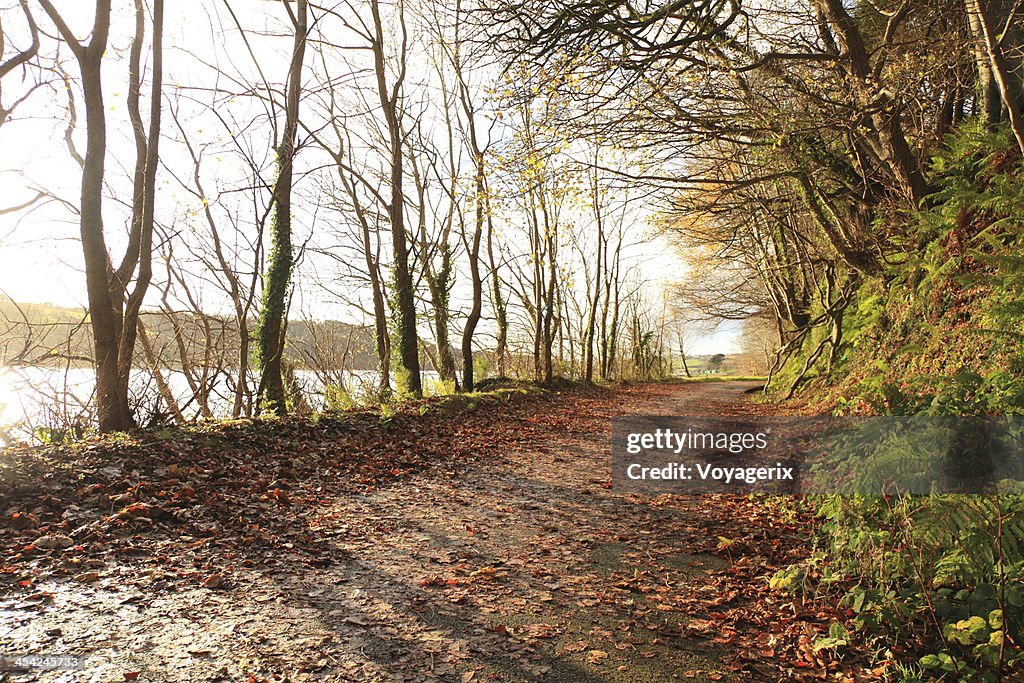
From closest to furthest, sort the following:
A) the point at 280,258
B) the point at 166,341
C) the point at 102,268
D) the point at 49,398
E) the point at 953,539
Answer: the point at 953,539 < the point at 49,398 < the point at 102,268 < the point at 166,341 < the point at 280,258

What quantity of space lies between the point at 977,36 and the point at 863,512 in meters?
5.78

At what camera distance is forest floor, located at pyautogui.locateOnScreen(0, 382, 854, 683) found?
116 inches

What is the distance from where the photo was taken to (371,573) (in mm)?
4039

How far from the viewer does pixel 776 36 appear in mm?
8281

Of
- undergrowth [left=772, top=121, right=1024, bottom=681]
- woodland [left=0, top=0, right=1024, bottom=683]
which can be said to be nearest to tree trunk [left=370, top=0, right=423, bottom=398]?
woodland [left=0, top=0, right=1024, bottom=683]

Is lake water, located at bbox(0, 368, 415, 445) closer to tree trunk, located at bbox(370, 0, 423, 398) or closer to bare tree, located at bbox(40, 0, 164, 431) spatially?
bare tree, located at bbox(40, 0, 164, 431)

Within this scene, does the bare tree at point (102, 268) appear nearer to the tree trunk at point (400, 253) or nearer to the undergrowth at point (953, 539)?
the tree trunk at point (400, 253)

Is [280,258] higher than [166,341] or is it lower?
higher

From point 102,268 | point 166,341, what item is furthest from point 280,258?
point 102,268

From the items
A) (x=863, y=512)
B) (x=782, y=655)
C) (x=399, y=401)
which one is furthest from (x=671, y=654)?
(x=399, y=401)

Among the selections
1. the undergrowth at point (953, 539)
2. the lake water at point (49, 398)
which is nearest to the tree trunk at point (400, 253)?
the lake water at point (49, 398)

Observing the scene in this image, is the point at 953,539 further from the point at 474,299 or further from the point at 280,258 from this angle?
the point at 474,299

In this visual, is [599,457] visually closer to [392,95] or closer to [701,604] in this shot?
[701,604]

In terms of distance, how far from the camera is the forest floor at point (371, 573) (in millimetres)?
2947
